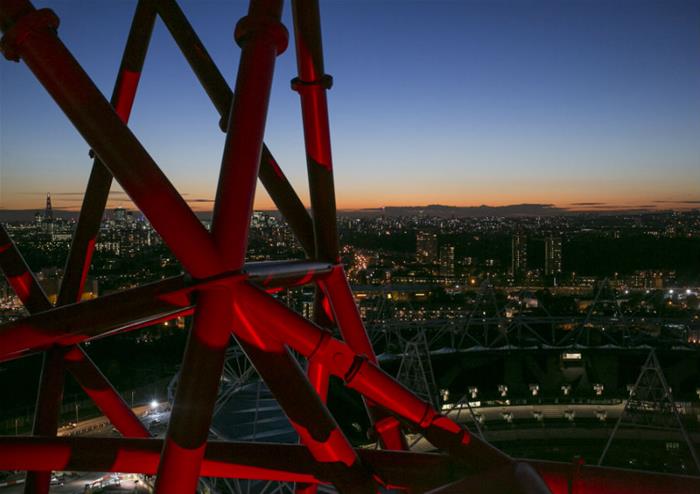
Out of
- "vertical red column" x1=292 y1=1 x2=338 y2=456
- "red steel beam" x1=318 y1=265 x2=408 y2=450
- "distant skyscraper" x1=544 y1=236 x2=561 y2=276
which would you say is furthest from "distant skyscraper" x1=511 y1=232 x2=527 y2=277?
"vertical red column" x1=292 y1=1 x2=338 y2=456

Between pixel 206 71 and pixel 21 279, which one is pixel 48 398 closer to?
pixel 21 279

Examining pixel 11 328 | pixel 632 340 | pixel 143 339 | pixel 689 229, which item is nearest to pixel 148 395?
pixel 143 339

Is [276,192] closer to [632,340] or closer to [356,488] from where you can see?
[356,488]

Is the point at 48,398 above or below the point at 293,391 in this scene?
below

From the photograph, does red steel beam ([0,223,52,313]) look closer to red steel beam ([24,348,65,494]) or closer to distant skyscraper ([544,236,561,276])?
red steel beam ([24,348,65,494])

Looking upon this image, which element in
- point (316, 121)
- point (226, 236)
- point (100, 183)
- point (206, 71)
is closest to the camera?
point (226, 236)

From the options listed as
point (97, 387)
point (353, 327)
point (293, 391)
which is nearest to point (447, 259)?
point (353, 327)
